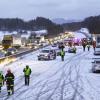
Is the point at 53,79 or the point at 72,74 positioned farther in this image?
the point at 72,74

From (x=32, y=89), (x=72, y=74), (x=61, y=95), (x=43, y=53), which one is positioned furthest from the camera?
(x=43, y=53)

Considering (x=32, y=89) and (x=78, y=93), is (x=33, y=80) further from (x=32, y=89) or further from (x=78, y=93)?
(x=78, y=93)

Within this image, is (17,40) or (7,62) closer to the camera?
(7,62)

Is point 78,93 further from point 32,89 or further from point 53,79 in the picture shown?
point 53,79

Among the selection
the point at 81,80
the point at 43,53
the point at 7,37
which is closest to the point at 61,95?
the point at 81,80

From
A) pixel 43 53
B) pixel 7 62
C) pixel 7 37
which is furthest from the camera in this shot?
pixel 7 37

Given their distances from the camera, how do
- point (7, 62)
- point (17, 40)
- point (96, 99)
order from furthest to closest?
1. point (17, 40)
2. point (7, 62)
3. point (96, 99)

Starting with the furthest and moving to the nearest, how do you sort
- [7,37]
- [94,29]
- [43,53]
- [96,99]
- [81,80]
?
[94,29], [7,37], [43,53], [81,80], [96,99]

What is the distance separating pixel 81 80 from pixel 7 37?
57.1 meters

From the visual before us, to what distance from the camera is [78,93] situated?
2377cm

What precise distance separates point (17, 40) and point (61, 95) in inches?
3043

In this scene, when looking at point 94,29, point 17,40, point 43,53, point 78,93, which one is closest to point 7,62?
point 43,53

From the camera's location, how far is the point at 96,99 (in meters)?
21.3

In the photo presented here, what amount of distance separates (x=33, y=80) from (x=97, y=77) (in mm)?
4815
